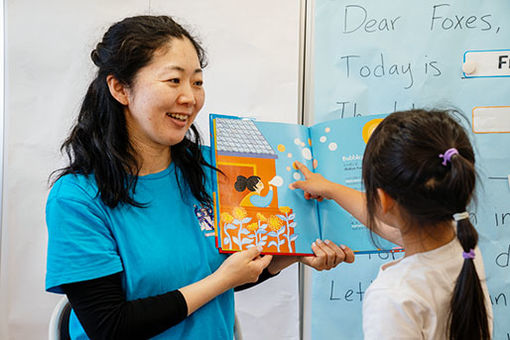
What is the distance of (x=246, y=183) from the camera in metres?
1.21

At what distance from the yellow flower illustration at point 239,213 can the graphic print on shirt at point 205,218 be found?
65 mm

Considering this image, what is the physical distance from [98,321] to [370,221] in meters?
0.60

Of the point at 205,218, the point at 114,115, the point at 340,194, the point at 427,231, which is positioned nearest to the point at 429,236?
the point at 427,231

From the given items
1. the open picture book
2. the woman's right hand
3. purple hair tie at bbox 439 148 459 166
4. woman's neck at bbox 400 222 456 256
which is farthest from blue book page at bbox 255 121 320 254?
purple hair tie at bbox 439 148 459 166

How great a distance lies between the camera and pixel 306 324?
1833mm

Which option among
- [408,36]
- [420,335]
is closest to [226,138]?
[420,335]

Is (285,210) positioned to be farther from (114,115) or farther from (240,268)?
(114,115)

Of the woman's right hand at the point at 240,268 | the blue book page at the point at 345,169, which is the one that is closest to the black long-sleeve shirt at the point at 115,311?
the woman's right hand at the point at 240,268

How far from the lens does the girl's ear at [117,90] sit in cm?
110

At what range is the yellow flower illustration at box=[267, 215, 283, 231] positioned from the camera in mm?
1187

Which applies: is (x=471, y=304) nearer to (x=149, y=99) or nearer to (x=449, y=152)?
(x=449, y=152)

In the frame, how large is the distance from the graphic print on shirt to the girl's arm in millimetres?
221

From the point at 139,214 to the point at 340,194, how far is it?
1.61 ft

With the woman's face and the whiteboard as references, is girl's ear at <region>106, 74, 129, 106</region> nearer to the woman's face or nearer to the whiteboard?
the woman's face
